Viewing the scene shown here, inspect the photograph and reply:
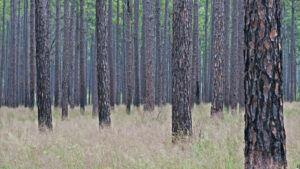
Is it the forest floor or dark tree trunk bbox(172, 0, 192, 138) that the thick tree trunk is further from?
dark tree trunk bbox(172, 0, 192, 138)

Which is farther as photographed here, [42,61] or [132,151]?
[42,61]

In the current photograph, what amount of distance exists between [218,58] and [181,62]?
547 centimetres

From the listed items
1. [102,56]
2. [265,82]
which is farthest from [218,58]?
[265,82]

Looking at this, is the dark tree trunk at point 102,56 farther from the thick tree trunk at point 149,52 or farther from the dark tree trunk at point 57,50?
the dark tree trunk at point 57,50

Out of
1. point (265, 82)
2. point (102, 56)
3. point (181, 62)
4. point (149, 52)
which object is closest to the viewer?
point (265, 82)

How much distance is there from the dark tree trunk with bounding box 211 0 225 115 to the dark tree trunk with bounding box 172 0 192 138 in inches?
209

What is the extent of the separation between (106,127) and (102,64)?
6.17ft

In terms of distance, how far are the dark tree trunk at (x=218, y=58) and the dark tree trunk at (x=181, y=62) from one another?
5310 millimetres

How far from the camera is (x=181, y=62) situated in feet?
27.5

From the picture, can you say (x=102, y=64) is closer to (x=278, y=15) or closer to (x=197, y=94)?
(x=278, y=15)

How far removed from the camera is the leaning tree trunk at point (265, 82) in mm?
4184

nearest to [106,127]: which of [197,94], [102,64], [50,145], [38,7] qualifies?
[102,64]

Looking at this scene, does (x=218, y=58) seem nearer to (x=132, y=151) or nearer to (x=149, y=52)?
(x=149, y=52)

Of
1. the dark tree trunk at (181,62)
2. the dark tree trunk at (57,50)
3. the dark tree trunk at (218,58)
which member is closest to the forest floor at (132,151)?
the dark tree trunk at (181,62)
